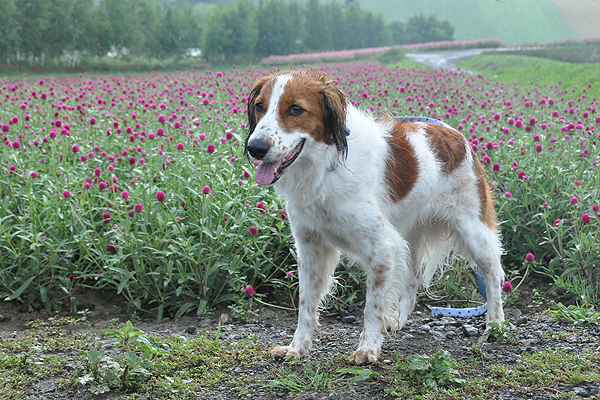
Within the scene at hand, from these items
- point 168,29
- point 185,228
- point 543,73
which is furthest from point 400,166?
point 168,29

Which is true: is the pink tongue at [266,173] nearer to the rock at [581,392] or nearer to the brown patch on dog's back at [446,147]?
the brown patch on dog's back at [446,147]

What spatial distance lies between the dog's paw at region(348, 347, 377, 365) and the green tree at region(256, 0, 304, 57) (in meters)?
→ 33.4

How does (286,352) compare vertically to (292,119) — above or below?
below

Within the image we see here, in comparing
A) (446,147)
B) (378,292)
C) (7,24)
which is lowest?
(378,292)

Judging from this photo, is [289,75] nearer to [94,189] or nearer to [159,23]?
[94,189]

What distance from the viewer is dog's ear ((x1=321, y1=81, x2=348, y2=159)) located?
115 inches

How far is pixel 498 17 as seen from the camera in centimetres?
5719

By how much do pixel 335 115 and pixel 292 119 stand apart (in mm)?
272

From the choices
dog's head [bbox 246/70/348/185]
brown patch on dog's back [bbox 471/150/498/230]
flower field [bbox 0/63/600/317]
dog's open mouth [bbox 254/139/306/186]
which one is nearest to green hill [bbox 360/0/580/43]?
flower field [bbox 0/63/600/317]

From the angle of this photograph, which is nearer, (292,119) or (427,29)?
(292,119)

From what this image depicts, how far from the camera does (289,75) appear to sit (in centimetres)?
297

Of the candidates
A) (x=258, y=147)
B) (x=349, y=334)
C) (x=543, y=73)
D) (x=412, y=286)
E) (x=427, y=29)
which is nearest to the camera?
(x=258, y=147)

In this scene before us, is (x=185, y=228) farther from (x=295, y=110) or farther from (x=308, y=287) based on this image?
(x=295, y=110)

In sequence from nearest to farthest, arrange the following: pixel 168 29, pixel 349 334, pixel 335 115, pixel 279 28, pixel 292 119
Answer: pixel 292 119 → pixel 335 115 → pixel 349 334 → pixel 168 29 → pixel 279 28
